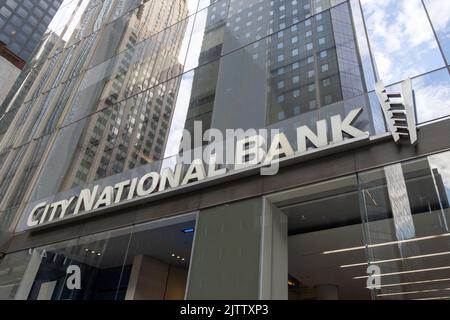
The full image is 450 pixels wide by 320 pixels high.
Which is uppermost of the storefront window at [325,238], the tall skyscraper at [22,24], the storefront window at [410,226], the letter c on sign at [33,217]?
the tall skyscraper at [22,24]

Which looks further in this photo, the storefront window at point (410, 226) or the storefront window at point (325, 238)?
the storefront window at point (325, 238)

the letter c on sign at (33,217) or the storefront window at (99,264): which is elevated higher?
the letter c on sign at (33,217)

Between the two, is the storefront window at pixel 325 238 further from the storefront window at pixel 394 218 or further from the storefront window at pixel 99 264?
the storefront window at pixel 99 264

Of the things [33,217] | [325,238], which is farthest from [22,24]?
[325,238]

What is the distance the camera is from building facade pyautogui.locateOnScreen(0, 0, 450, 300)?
687 cm

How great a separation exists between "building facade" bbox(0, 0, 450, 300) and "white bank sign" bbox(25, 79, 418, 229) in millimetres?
44

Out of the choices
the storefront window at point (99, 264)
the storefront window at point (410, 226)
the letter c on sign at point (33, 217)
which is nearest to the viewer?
the storefront window at point (410, 226)

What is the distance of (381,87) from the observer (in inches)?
300

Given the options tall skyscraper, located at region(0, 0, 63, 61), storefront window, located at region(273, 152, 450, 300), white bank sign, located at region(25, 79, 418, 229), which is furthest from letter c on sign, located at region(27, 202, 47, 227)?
tall skyscraper, located at region(0, 0, 63, 61)

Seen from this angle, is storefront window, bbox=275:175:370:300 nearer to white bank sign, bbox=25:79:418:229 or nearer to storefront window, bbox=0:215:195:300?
white bank sign, bbox=25:79:418:229

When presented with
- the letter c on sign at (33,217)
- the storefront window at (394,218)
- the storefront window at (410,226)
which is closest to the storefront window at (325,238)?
the storefront window at (394,218)

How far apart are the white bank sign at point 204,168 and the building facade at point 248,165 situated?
4cm

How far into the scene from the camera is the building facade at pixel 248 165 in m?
6.87
